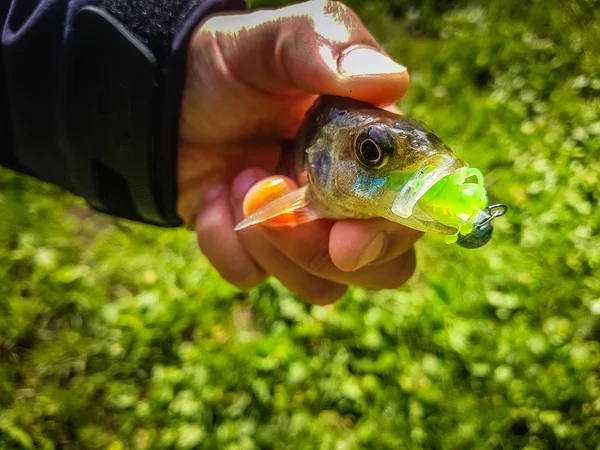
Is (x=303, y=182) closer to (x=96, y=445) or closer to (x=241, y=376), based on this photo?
(x=241, y=376)

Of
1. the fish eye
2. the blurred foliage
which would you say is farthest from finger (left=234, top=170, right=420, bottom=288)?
the blurred foliage

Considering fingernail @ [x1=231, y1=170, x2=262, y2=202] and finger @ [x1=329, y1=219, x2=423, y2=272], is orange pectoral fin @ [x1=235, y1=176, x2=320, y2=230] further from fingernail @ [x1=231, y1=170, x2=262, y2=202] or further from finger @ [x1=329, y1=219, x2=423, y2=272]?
fingernail @ [x1=231, y1=170, x2=262, y2=202]

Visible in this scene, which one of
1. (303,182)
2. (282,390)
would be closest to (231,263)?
(303,182)

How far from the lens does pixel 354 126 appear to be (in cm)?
120

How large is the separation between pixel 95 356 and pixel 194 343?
418 millimetres

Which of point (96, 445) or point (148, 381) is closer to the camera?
point (96, 445)

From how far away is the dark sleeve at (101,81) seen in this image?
1514mm

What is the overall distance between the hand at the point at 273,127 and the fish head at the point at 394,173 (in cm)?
9

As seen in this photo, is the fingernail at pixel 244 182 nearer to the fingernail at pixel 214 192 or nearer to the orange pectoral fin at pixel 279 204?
the fingernail at pixel 214 192

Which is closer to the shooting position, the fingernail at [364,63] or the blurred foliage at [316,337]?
the fingernail at [364,63]

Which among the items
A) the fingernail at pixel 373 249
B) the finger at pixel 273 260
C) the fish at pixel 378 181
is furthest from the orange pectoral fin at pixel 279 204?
the finger at pixel 273 260

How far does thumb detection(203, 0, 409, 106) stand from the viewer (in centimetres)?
127

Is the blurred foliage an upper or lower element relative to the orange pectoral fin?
lower

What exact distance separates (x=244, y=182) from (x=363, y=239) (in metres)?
0.63
